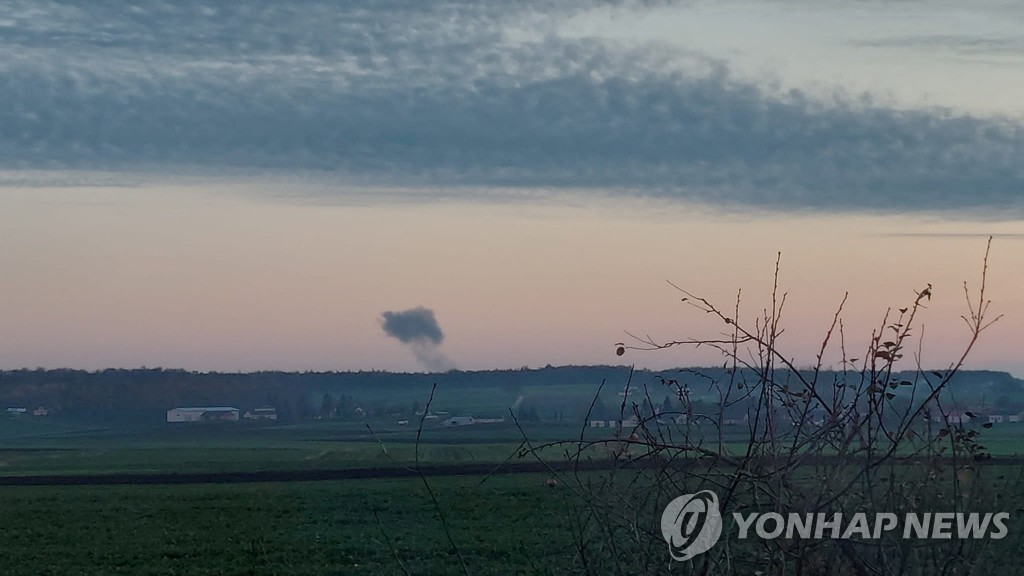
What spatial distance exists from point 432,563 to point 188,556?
6072 millimetres

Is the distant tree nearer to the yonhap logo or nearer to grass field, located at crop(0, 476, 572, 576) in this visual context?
grass field, located at crop(0, 476, 572, 576)

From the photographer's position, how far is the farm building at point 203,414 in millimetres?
131500

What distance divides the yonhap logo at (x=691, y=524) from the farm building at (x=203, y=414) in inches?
5172

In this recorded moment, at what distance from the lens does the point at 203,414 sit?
134m

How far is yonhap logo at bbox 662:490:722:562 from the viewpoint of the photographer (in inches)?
136

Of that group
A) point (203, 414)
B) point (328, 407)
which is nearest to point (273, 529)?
point (328, 407)

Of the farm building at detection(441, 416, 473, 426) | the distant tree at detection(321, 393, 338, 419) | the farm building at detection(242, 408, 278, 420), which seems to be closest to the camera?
the farm building at detection(441, 416, 473, 426)

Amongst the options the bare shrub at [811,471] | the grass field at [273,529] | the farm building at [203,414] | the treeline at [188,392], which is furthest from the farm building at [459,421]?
the bare shrub at [811,471]

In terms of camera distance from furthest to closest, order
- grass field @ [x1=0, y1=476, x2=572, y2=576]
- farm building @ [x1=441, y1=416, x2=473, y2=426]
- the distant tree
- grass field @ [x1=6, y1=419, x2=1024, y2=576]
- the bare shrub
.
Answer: the distant tree → farm building @ [x1=441, y1=416, x2=473, y2=426] → grass field @ [x1=0, y1=476, x2=572, y2=576] → grass field @ [x1=6, y1=419, x2=1024, y2=576] → the bare shrub

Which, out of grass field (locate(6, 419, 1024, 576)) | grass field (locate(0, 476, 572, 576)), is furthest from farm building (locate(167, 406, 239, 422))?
grass field (locate(0, 476, 572, 576))

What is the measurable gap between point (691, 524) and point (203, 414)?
136m

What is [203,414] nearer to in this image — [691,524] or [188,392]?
[188,392]

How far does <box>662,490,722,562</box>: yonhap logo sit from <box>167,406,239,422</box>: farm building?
431ft

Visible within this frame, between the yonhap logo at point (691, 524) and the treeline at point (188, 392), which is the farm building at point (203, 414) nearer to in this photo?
the treeline at point (188, 392)
